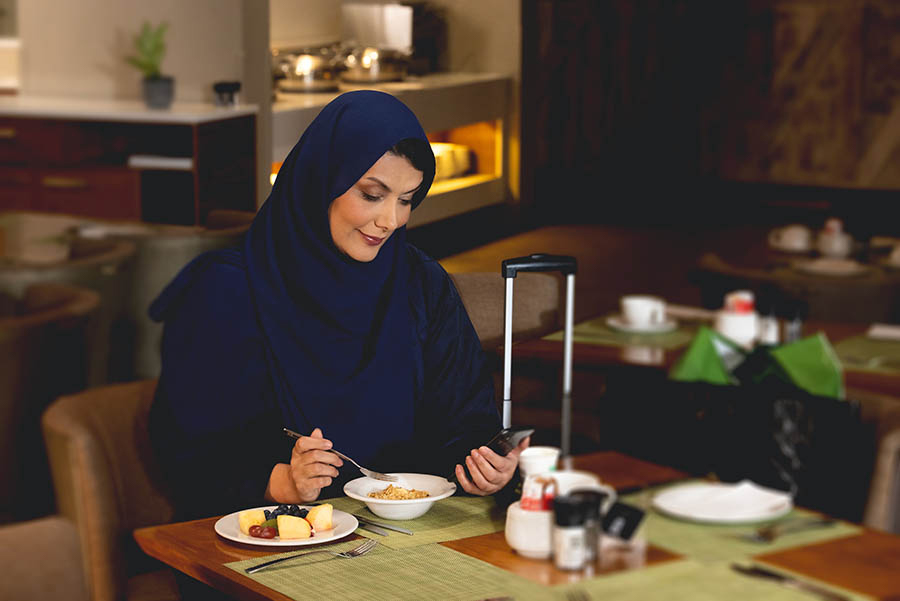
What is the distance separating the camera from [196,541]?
1065 millimetres

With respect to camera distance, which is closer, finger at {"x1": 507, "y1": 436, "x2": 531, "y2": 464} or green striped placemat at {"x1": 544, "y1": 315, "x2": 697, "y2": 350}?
green striped placemat at {"x1": 544, "y1": 315, "x2": 697, "y2": 350}

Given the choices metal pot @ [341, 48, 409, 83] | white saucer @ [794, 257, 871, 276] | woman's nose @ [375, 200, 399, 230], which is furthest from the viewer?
metal pot @ [341, 48, 409, 83]

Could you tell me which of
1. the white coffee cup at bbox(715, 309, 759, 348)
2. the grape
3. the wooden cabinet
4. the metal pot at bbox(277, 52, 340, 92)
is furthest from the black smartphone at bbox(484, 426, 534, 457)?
the wooden cabinet

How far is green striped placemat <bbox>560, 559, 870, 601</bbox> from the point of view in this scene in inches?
21.8

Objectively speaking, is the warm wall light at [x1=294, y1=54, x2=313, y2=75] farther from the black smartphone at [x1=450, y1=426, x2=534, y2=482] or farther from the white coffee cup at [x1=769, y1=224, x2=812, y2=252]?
the white coffee cup at [x1=769, y1=224, x2=812, y2=252]

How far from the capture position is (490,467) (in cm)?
113

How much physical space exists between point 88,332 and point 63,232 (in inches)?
8.4

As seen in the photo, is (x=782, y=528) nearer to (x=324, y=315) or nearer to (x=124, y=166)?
(x=324, y=315)

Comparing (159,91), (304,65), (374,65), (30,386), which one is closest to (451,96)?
(374,65)

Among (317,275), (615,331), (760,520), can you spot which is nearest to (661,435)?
(760,520)

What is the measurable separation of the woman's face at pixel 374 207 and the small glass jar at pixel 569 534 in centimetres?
67

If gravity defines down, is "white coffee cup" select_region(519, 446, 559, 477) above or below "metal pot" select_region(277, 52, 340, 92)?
below

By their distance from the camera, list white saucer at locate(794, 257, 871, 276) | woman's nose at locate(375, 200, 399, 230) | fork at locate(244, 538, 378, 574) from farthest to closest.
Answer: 1. woman's nose at locate(375, 200, 399, 230)
2. fork at locate(244, 538, 378, 574)
3. white saucer at locate(794, 257, 871, 276)

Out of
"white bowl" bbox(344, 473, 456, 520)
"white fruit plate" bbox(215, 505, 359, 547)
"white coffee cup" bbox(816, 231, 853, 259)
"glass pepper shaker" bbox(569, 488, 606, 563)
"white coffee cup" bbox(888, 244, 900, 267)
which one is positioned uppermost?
"white coffee cup" bbox(816, 231, 853, 259)
